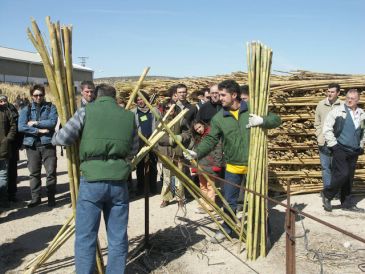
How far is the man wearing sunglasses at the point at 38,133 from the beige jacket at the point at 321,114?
386cm

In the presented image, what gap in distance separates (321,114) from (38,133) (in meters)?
4.14

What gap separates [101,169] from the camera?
9.80ft

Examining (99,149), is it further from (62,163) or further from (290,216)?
(62,163)

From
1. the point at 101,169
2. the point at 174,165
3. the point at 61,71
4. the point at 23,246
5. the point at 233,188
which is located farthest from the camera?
the point at 23,246

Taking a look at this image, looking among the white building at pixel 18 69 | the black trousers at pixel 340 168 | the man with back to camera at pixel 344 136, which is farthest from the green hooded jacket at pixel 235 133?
the white building at pixel 18 69

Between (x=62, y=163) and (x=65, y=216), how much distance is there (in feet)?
14.9

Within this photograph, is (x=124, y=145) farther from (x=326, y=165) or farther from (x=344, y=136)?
(x=326, y=165)

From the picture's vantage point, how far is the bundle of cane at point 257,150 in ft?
12.2

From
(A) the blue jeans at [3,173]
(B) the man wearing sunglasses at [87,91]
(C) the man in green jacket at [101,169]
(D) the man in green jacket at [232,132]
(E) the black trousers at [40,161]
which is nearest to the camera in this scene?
(C) the man in green jacket at [101,169]

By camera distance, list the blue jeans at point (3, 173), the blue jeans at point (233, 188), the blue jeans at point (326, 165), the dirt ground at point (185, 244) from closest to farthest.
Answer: the dirt ground at point (185, 244) < the blue jeans at point (233, 188) < the blue jeans at point (3, 173) < the blue jeans at point (326, 165)

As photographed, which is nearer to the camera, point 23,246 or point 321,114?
point 23,246

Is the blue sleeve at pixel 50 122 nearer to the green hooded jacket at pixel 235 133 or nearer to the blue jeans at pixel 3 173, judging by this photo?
the blue jeans at pixel 3 173

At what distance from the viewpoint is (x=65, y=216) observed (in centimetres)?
540

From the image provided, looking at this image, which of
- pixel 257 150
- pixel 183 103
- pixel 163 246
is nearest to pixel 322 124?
pixel 183 103
